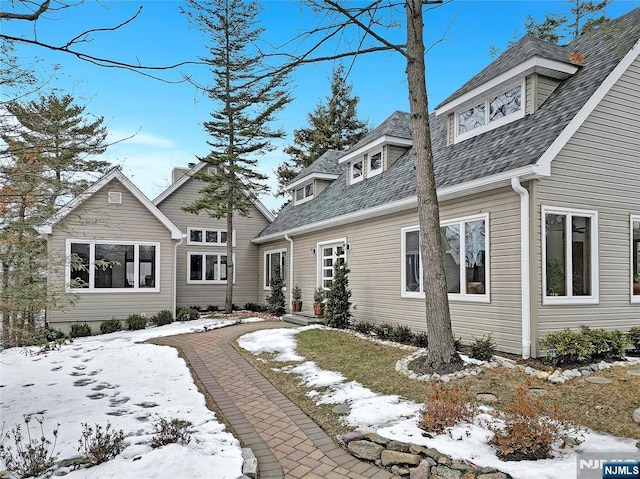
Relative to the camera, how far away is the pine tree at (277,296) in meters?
16.2

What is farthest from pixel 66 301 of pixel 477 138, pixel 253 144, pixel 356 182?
pixel 253 144

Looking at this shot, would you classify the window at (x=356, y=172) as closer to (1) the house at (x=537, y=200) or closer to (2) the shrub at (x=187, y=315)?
(1) the house at (x=537, y=200)

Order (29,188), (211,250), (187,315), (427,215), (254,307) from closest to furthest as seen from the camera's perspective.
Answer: (29,188), (427,215), (187,315), (254,307), (211,250)

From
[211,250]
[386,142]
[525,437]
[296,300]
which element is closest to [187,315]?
[296,300]

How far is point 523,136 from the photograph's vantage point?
26.1ft

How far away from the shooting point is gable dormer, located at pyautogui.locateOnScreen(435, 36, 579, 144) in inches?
330

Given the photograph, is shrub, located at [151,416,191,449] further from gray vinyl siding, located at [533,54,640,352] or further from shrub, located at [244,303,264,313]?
shrub, located at [244,303,264,313]

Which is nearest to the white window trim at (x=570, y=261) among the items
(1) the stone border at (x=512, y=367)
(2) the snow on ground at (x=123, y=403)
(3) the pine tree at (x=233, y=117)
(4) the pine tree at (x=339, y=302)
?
(1) the stone border at (x=512, y=367)

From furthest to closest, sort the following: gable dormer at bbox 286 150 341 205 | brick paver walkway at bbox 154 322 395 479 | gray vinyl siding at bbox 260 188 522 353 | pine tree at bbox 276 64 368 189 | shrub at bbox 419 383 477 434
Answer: pine tree at bbox 276 64 368 189, gable dormer at bbox 286 150 341 205, gray vinyl siding at bbox 260 188 522 353, shrub at bbox 419 383 477 434, brick paver walkway at bbox 154 322 395 479

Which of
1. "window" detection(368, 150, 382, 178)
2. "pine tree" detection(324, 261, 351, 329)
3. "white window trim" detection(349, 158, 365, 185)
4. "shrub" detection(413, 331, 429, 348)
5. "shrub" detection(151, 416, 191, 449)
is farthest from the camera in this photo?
"white window trim" detection(349, 158, 365, 185)

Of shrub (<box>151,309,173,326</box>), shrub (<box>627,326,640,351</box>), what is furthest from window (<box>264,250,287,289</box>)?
shrub (<box>627,326,640,351</box>)

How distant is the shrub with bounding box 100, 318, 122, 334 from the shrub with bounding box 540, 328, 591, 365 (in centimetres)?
1156

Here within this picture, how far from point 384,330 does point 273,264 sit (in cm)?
925

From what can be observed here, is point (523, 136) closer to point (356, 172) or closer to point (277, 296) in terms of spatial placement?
point (356, 172)
